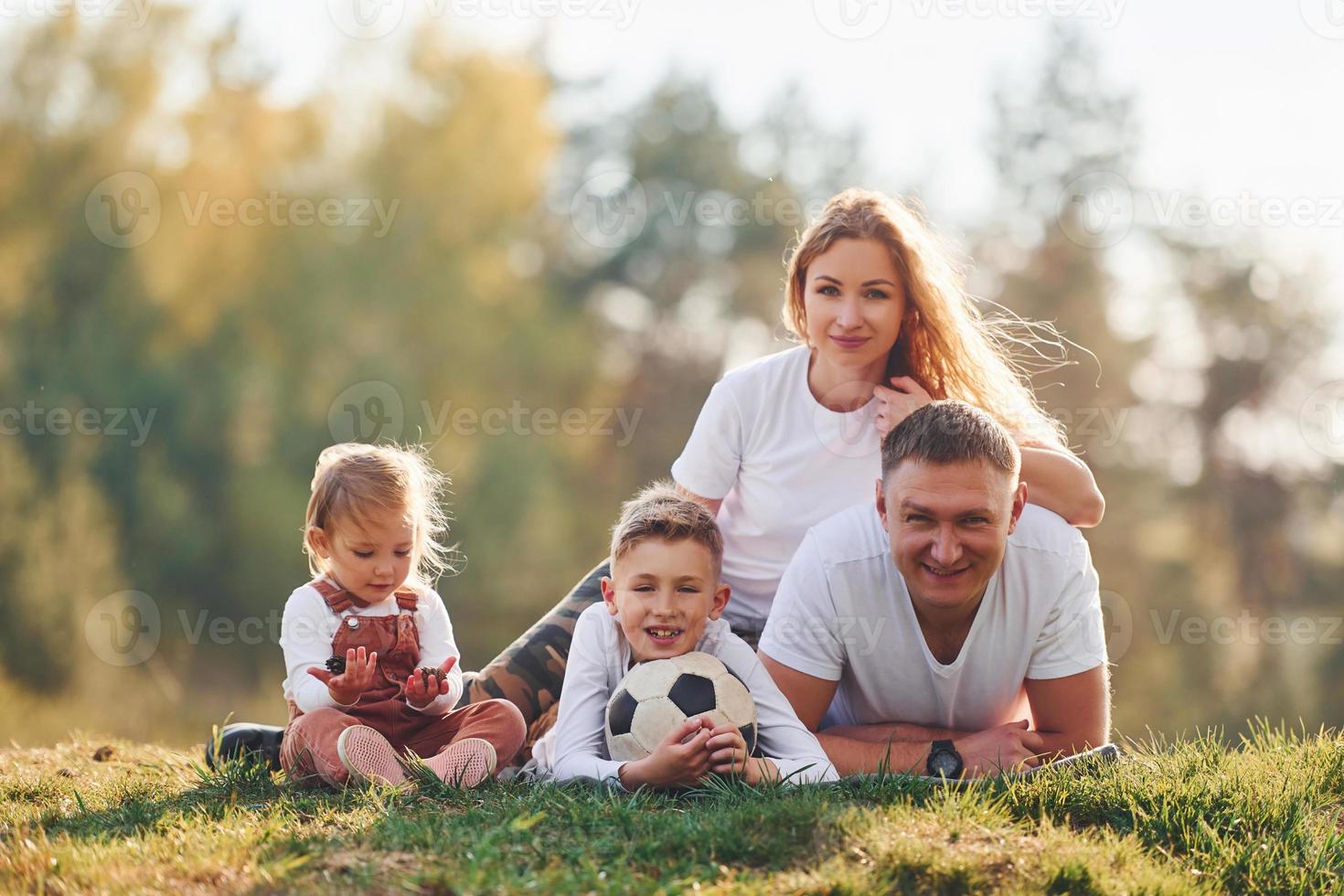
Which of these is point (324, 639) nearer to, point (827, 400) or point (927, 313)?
point (827, 400)

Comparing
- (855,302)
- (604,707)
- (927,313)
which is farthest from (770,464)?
(604,707)

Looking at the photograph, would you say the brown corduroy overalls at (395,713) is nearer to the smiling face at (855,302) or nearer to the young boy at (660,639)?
the young boy at (660,639)

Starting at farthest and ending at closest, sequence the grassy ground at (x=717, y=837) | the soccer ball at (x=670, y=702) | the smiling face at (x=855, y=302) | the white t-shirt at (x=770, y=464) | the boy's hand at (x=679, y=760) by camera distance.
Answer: the white t-shirt at (x=770, y=464) < the smiling face at (x=855, y=302) < the soccer ball at (x=670, y=702) < the boy's hand at (x=679, y=760) < the grassy ground at (x=717, y=837)

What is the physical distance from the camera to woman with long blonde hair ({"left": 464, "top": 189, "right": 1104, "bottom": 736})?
534cm

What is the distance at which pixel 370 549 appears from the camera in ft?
15.6

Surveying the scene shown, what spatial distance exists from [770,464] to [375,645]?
1794mm

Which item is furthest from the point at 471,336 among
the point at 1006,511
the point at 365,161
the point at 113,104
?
the point at 1006,511

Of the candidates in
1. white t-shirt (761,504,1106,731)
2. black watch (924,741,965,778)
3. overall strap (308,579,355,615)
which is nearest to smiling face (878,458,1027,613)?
white t-shirt (761,504,1106,731)

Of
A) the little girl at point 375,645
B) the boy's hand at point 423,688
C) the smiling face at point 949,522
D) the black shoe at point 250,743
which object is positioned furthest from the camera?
the black shoe at point 250,743

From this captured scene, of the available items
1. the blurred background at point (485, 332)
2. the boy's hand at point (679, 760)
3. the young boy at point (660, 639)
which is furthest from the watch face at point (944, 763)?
the blurred background at point (485, 332)

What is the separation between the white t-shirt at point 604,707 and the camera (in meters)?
4.29

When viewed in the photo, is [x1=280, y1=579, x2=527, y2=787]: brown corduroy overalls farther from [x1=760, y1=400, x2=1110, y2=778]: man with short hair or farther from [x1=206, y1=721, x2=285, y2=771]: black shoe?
Result: [x1=760, y1=400, x2=1110, y2=778]: man with short hair

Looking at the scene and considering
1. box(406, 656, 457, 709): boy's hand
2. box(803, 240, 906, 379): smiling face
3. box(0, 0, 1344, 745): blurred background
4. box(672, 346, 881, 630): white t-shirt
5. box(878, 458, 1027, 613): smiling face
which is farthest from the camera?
box(0, 0, 1344, 745): blurred background

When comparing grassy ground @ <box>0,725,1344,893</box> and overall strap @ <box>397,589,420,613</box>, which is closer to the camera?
grassy ground @ <box>0,725,1344,893</box>
